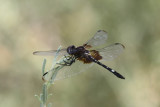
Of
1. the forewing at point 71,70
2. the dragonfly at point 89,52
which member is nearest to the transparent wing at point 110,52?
the dragonfly at point 89,52

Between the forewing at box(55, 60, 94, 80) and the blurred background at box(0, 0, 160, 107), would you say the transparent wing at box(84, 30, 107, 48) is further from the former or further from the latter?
the blurred background at box(0, 0, 160, 107)

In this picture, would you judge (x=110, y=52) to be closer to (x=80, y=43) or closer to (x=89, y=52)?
(x=89, y=52)

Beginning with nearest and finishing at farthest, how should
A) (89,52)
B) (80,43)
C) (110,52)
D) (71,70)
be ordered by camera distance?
(71,70) < (89,52) < (110,52) < (80,43)

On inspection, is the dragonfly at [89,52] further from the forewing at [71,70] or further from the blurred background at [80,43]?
the blurred background at [80,43]

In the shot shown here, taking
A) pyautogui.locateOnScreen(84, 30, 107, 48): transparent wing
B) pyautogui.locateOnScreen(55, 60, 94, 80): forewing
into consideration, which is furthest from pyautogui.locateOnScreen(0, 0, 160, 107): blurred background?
pyautogui.locateOnScreen(55, 60, 94, 80): forewing

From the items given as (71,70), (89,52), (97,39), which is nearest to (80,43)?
(97,39)

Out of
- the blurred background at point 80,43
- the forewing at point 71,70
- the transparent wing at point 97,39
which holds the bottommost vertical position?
the forewing at point 71,70

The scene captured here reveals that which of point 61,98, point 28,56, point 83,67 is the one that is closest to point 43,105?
point 83,67

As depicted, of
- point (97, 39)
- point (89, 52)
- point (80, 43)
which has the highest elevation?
point (80, 43)

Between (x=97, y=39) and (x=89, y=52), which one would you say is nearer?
(x=89, y=52)
